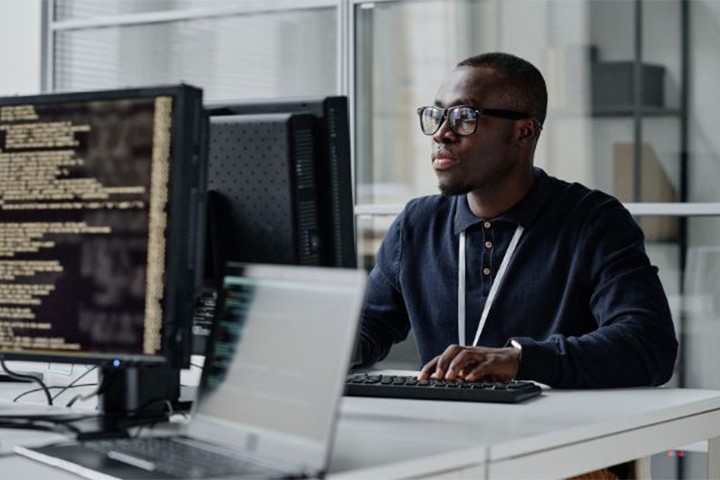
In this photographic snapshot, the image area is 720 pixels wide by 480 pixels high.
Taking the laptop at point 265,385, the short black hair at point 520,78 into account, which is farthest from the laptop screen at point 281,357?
the short black hair at point 520,78

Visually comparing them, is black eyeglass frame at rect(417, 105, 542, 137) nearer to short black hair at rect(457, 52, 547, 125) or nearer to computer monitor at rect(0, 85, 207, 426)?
short black hair at rect(457, 52, 547, 125)

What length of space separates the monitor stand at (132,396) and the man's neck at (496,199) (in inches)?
42.3

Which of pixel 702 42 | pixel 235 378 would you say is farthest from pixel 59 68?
pixel 235 378

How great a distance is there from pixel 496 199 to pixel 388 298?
0.32 metres

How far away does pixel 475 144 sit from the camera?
273 cm

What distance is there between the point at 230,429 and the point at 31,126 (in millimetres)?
520

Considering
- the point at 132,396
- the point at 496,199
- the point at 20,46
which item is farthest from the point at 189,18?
the point at 132,396

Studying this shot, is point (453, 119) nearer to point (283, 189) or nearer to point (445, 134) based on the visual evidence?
point (445, 134)

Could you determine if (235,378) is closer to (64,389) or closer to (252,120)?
(252,120)

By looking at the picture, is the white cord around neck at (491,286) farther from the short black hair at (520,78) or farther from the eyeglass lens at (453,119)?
the short black hair at (520,78)

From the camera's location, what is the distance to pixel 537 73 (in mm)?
2826

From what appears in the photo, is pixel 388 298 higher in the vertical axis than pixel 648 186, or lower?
lower

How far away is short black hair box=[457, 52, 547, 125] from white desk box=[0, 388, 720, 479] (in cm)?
85

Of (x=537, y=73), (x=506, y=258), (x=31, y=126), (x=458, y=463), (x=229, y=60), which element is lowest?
(x=458, y=463)
